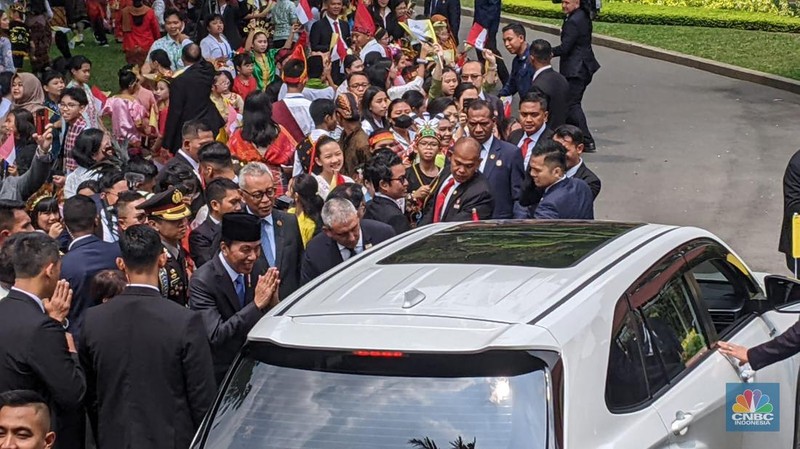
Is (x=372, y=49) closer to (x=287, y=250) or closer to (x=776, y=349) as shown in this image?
(x=287, y=250)

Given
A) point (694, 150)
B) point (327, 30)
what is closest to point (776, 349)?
A: point (694, 150)

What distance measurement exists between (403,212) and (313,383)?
4.92m

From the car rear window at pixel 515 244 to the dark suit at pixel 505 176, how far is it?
3401 mm

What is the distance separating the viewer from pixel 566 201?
868 cm

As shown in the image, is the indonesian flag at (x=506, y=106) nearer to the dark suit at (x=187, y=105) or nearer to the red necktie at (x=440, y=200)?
the dark suit at (x=187, y=105)

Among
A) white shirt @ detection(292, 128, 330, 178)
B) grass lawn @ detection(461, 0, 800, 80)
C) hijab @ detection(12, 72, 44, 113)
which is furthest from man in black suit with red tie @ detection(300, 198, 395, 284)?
grass lawn @ detection(461, 0, 800, 80)

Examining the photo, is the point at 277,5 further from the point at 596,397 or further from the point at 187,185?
→ the point at 596,397

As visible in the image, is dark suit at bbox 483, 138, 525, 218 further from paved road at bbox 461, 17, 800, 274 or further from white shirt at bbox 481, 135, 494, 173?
paved road at bbox 461, 17, 800, 274

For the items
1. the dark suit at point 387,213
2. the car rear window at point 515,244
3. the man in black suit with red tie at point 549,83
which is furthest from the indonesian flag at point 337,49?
the car rear window at point 515,244

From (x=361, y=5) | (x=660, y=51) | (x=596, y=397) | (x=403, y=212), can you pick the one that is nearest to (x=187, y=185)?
(x=403, y=212)

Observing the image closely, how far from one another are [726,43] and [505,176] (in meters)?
17.6

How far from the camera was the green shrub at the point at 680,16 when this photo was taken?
90.8 feet

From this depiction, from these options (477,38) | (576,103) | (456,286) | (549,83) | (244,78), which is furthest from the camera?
(477,38)

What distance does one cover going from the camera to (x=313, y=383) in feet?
15.5
